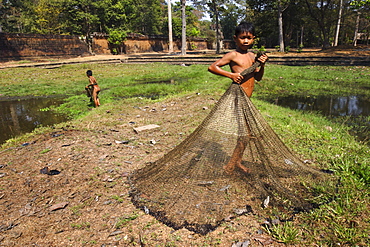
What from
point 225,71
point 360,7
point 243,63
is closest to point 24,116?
point 225,71

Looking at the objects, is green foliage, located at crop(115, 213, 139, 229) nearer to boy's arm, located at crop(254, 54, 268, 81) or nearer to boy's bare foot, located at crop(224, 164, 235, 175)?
boy's bare foot, located at crop(224, 164, 235, 175)

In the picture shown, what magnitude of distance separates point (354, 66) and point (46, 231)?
696 inches

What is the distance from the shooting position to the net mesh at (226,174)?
2.75 metres

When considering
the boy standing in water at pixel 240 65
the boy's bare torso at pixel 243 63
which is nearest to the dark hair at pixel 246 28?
the boy standing in water at pixel 240 65

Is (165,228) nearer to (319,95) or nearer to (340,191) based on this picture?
(340,191)

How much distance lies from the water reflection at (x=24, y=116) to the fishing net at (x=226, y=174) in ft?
15.9

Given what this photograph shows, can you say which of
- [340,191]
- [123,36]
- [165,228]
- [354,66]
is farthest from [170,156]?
[123,36]

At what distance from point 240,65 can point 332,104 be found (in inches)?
251

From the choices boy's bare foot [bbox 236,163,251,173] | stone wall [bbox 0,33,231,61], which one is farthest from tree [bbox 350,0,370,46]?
stone wall [bbox 0,33,231,61]

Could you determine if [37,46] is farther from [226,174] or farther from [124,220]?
[226,174]

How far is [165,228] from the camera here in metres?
2.49

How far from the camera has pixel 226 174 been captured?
3.09 m

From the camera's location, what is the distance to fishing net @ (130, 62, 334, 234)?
9.03 ft

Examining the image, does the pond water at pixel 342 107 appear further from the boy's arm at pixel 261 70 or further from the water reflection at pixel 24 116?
the water reflection at pixel 24 116
